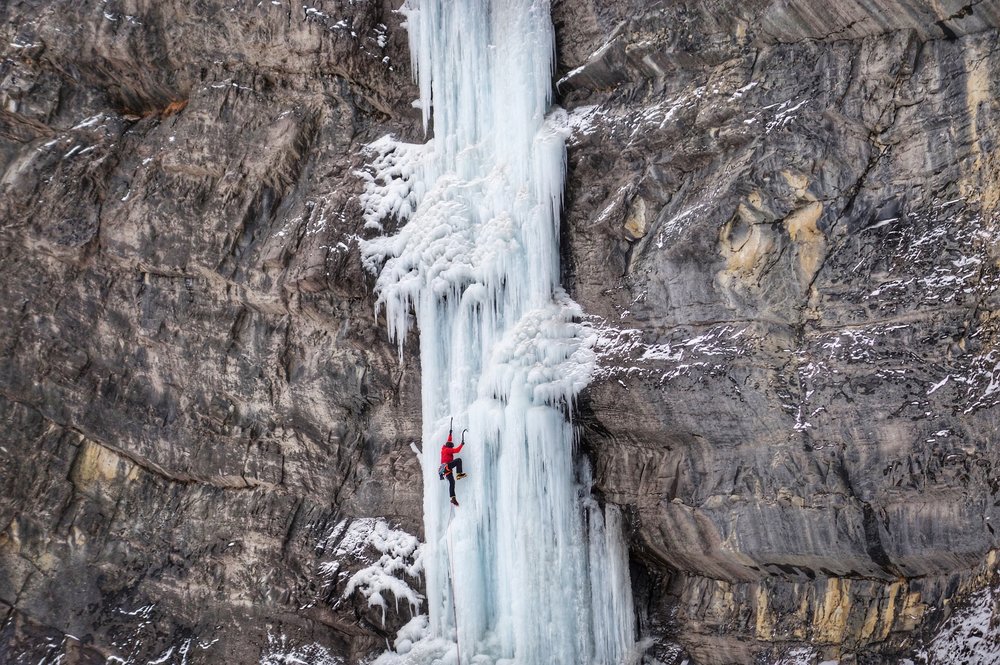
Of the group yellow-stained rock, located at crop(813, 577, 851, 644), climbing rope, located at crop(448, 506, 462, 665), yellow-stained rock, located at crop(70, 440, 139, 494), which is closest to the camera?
yellow-stained rock, located at crop(813, 577, 851, 644)

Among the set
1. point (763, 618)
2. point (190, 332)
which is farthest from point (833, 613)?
point (190, 332)

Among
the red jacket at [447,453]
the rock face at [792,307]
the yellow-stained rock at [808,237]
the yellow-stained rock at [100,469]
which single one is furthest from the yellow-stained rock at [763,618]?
the yellow-stained rock at [100,469]

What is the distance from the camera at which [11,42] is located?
13.1 m

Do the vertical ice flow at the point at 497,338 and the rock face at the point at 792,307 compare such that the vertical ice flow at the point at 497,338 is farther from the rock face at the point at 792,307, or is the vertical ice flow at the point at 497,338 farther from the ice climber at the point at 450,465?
the rock face at the point at 792,307

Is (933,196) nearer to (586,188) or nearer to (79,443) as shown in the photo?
(586,188)

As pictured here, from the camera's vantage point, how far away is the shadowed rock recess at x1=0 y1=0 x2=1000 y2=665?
9320mm

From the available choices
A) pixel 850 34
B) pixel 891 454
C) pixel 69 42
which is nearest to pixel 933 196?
pixel 850 34

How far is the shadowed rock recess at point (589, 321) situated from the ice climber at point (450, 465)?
3.50 feet

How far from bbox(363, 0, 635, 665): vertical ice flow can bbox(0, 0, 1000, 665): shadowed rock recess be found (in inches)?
15.4

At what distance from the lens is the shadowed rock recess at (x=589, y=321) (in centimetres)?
932

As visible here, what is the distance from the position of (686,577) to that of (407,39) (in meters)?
7.93

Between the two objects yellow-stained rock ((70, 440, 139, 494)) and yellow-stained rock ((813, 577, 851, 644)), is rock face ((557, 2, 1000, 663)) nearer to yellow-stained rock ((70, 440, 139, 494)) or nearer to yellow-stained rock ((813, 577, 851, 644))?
yellow-stained rock ((813, 577, 851, 644))

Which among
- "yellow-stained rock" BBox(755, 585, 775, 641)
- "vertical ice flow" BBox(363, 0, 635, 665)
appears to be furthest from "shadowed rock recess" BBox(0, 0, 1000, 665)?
"vertical ice flow" BBox(363, 0, 635, 665)

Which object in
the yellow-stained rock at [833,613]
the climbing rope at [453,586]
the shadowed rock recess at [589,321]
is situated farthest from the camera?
the climbing rope at [453,586]
